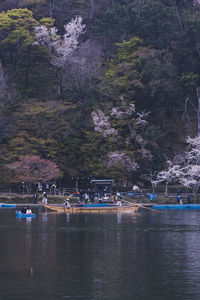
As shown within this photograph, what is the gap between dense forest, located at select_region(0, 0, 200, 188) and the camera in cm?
7750

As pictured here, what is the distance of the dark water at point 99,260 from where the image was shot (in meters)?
22.0

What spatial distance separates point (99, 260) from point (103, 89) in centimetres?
5523

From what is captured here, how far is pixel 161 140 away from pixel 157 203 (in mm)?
14231

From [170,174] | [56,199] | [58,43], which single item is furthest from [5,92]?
[170,174]

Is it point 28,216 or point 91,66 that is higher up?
point 91,66

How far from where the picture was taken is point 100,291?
861 inches

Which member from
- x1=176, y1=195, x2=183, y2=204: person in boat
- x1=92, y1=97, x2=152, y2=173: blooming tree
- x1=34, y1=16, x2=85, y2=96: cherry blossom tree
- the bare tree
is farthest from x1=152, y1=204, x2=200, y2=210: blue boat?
the bare tree

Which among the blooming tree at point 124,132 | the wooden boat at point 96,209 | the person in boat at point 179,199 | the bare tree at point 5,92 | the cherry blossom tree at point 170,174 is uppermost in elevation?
the bare tree at point 5,92

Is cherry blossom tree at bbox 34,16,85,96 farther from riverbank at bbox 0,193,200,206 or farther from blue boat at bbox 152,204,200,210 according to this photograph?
blue boat at bbox 152,204,200,210

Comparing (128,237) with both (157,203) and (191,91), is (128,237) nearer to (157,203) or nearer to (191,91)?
(157,203)

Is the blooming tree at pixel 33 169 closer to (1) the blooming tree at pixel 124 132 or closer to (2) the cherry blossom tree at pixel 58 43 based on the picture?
(1) the blooming tree at pixel 124 132

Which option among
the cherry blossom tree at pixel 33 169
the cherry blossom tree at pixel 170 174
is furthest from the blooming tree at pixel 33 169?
the cherry blossom tree at pixel 170 174

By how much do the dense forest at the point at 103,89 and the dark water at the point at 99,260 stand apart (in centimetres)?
3025

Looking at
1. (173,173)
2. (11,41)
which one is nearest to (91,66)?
(11,41)
